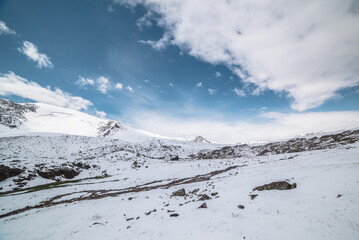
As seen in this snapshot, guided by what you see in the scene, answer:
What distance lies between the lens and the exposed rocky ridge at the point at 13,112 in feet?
358

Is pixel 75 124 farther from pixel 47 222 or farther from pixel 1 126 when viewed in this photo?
pixel 47 222

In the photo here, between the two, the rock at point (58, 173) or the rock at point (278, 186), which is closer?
the rock at point (278, 186)

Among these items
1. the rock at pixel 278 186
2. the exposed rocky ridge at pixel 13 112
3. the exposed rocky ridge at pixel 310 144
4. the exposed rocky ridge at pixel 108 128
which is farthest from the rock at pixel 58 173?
the exposed rocky ridge at pixel 13 112

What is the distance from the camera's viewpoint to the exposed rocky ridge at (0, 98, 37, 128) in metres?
109

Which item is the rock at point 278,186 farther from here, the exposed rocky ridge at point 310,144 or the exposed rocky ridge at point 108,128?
the exposed rocky ridge at point 108,128

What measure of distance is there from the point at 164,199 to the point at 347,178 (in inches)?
696

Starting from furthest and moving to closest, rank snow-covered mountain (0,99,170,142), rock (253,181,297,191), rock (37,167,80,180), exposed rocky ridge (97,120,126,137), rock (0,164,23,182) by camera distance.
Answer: exposed rocky ridge (97,120,126,137), snow-covered mountain (0,99,170,142), rock (37,167,80,180), rock (0,164,23,182), rock (253,181,297,191)

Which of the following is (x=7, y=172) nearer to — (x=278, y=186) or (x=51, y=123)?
(x=278, y=186)

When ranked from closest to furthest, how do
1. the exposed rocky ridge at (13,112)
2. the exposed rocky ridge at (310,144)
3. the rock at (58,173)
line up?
1. the rock at (58,173)
2. the exposed rocky ridge at (310,144)
3. the exposed rocky ridge at (13,112)

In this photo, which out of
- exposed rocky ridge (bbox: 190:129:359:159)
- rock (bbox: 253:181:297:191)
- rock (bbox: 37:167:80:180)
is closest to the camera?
rock (bbox: 253:181:297:191)

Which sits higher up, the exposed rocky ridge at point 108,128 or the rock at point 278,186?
the exposed rocky ridge at point 108,128

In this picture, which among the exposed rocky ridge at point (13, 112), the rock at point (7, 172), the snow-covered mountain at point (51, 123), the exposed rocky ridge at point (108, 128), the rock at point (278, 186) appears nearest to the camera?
the rock at point (278, 186)

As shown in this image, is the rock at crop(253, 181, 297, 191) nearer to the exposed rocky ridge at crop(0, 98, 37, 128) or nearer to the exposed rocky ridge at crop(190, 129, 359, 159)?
the exposed rocky ridge at crop(190, 129, 359, 159)

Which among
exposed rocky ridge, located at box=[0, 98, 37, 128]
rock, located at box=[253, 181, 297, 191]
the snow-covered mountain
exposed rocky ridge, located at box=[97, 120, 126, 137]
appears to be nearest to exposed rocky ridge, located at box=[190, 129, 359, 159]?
rock, located at box=[253, 181, 297, 191]
